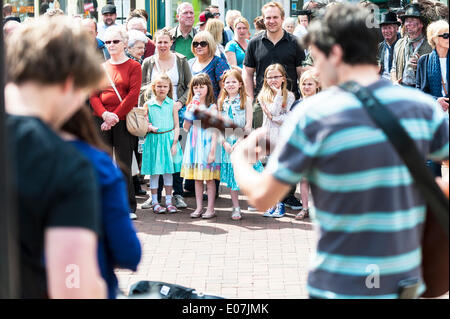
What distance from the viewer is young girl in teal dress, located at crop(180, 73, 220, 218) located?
26.3 ft

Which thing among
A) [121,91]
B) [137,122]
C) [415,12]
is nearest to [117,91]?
[121,91]

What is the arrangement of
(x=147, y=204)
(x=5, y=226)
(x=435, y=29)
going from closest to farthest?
(x=5, y=226) → (x=435, y=29) → (x=147, y=204)

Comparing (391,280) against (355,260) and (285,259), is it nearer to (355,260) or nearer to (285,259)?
(355,260)

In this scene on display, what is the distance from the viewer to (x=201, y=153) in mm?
8078

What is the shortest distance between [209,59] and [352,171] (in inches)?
257

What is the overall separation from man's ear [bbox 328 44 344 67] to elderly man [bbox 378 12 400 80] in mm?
6780

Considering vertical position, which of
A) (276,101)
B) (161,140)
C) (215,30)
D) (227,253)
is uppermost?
(215,30)

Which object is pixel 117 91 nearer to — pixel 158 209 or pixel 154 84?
pixel 154 84

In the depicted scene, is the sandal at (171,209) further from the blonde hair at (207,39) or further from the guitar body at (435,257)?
the guitar body at (435,257)

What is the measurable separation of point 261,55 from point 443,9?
2.56 m

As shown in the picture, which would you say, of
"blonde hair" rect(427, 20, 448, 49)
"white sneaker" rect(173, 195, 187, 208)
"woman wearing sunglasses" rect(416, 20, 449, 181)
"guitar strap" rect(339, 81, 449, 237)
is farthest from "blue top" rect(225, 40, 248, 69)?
"guitar strap" rect(339, 81, 449, 237)

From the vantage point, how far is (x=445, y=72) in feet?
24.7

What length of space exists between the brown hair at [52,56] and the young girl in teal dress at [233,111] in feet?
19.0

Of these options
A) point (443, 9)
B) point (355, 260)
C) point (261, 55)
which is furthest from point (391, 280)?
point (443, 9)
